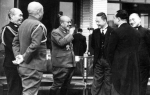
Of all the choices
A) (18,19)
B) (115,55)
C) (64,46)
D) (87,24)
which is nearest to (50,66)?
(64,46)

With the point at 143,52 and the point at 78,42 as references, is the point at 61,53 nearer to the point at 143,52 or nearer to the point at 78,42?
the point at 143,52

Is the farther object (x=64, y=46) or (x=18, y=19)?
(x=64, y=46)

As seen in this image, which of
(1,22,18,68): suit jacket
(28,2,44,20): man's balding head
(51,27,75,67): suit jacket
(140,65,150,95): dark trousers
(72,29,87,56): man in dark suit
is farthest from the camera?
(72,29,87,56): man in dark suit

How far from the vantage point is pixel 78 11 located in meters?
15.0

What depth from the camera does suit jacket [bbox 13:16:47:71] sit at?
5.94 m

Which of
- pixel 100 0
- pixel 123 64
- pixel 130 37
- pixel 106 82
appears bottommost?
pixel 106 82

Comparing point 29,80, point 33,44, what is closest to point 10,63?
point 29,80

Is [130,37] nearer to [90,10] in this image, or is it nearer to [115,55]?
[115,55]

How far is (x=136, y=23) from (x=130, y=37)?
1.68m

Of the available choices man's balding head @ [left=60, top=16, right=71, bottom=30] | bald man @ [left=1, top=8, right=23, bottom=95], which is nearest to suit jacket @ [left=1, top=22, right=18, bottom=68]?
bald man @ [left=1, top=8, right=23, bottom=95]

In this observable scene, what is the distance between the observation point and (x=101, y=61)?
7.95 m

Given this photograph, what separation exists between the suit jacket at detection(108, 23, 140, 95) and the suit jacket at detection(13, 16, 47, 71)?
122cm

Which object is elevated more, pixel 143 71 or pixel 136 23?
pixel 136 23

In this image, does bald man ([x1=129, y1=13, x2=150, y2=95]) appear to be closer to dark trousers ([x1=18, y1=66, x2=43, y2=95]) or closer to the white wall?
dark trousers ([x1=18, y1=66, x2=43, y2=95])
